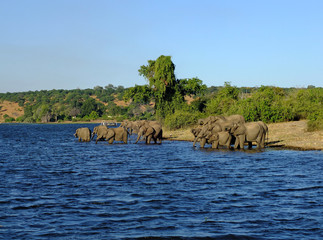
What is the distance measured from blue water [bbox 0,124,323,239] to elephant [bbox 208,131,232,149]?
257 inches

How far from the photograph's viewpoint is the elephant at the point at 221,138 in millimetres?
37500

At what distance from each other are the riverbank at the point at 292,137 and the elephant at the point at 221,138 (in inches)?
140

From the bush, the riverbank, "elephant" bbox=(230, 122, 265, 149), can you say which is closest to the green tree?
A: the bush

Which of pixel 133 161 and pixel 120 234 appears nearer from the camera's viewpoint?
pixel 120 234

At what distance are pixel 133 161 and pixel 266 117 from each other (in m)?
27.6

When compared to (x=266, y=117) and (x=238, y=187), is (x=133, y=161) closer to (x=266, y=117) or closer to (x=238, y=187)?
(x=238, y=187)

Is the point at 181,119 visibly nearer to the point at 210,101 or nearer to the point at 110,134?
the point at 210,101

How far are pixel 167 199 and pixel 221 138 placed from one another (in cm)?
2033

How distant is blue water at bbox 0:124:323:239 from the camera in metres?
A: 13.7

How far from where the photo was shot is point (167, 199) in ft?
59.0

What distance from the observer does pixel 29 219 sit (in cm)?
1502

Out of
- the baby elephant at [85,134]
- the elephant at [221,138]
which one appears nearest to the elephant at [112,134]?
the baby elephant at [85,134]

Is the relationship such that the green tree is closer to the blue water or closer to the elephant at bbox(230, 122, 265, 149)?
the elephant at bbox(230, 122, 265, 149)

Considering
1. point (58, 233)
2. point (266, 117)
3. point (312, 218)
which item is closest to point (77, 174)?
point (58, 233)
